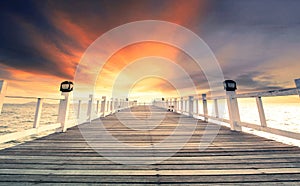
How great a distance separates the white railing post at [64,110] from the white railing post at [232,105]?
15.3ft

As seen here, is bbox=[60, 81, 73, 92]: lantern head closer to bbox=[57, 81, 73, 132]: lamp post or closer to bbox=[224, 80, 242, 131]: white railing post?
bbox=[57, 81, 73, 132]: lamp post

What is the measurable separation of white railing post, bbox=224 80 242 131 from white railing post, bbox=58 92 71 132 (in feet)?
15.3

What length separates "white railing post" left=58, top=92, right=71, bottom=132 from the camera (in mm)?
3746

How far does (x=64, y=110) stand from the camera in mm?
3857

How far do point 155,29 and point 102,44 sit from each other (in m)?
3.72

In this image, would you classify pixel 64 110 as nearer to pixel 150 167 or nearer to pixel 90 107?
pixel 90 107

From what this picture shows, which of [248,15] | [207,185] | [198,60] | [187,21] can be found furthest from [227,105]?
[198,60]

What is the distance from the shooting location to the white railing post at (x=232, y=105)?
3.95 metres

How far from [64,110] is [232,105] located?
4861 mm

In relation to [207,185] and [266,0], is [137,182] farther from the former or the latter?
[266,0]

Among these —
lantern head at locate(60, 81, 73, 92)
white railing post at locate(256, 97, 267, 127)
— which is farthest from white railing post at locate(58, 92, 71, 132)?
white railing post at locate(256, 97, 267, 127)

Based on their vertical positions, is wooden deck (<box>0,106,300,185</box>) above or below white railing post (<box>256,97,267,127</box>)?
below

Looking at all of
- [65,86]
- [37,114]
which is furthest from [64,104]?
[37,114]

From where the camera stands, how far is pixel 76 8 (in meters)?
7.23
